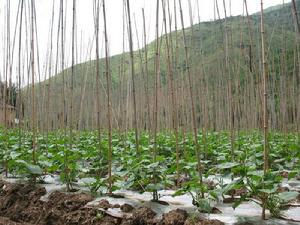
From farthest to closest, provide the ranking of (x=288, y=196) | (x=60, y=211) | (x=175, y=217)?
(x=60, y=211), (x=175, y=217), (x=288, y=196)

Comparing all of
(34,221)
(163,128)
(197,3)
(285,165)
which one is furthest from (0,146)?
(163,128)

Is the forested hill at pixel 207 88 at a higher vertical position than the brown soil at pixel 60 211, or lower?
higher

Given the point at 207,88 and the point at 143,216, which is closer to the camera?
the point at 143,216

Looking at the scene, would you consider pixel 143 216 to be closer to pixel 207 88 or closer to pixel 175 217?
pixel 175 217

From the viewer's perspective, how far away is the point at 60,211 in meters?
2.05

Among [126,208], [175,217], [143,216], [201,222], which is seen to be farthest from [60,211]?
[201,222]

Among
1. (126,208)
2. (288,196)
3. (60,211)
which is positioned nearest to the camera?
(288,196)

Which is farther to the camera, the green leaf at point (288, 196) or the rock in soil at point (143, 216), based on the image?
the rock in soil at point (143, 216)

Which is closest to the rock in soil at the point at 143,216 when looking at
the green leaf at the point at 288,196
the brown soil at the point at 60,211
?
the brown soil at the point at 60,211

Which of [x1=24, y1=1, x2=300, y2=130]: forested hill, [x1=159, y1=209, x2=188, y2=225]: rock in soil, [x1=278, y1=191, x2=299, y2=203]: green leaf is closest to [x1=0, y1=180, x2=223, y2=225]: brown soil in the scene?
[x1=159, y1=209, x2=188, y2=225]: rock in soil

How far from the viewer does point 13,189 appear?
2469 mm

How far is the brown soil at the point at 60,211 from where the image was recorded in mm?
1736

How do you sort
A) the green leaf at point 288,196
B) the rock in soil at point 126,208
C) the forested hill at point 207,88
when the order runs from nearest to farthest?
the green leaf at point 288,196 < the rock in soil at point 126,208 < the forested hill at point 207,88

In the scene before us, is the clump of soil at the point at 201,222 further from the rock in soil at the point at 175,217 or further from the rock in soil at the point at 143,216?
the rock in soil at the point at 143,216
